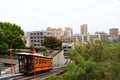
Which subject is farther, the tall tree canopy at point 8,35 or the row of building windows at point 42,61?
the tall tree canopy at point 8,35

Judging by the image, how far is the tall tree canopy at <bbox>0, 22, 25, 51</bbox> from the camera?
215 feet

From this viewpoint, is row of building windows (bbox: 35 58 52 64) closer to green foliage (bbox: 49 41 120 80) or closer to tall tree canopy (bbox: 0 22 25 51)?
green foliage (bbox: 49 41 120 80)

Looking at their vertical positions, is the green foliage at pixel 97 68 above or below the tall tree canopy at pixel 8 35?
below

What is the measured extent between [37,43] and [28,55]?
127671mm

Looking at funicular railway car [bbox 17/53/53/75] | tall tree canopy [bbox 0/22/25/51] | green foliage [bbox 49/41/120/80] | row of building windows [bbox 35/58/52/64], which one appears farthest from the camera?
tall tree canopy [bbox 0/22/25/51]

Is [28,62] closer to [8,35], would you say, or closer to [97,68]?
Result: [97,68]

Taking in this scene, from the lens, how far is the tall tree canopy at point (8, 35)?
6557 centimetres

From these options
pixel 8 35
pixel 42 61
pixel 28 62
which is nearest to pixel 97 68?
pixel 28 62

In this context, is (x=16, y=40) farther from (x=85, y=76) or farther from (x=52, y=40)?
Answer: (x=85, y=76)

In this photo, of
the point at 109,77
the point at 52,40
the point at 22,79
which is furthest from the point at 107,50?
the point at 52,40

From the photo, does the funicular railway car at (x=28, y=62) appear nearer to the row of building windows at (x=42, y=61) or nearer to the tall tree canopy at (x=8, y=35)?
the row of building windows at (x=42, y=61)

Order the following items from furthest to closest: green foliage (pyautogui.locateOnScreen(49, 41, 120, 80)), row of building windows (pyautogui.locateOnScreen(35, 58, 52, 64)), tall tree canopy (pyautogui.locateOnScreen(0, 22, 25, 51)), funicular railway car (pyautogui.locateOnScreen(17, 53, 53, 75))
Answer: tall tree canopy (pyautogui.locateOnScreen(0, 22, 25, 51)) < row of building windows (pyautogui.locateOnScreen(35, 58, 52, 64)) < funicular railway car (pyautogui.locateOnScreen(17, 53, 53, 75)) < green foliage (pyautogui.locateOnScreen(49, 41, 120, 80))

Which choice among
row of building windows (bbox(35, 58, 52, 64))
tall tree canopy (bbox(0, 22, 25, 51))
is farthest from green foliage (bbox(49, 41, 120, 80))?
tall tree canopy (bbox(0, 22, 25, 51))

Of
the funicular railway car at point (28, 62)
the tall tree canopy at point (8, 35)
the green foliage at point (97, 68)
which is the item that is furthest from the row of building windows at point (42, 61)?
the tall tree canopy at point (8, 35)
